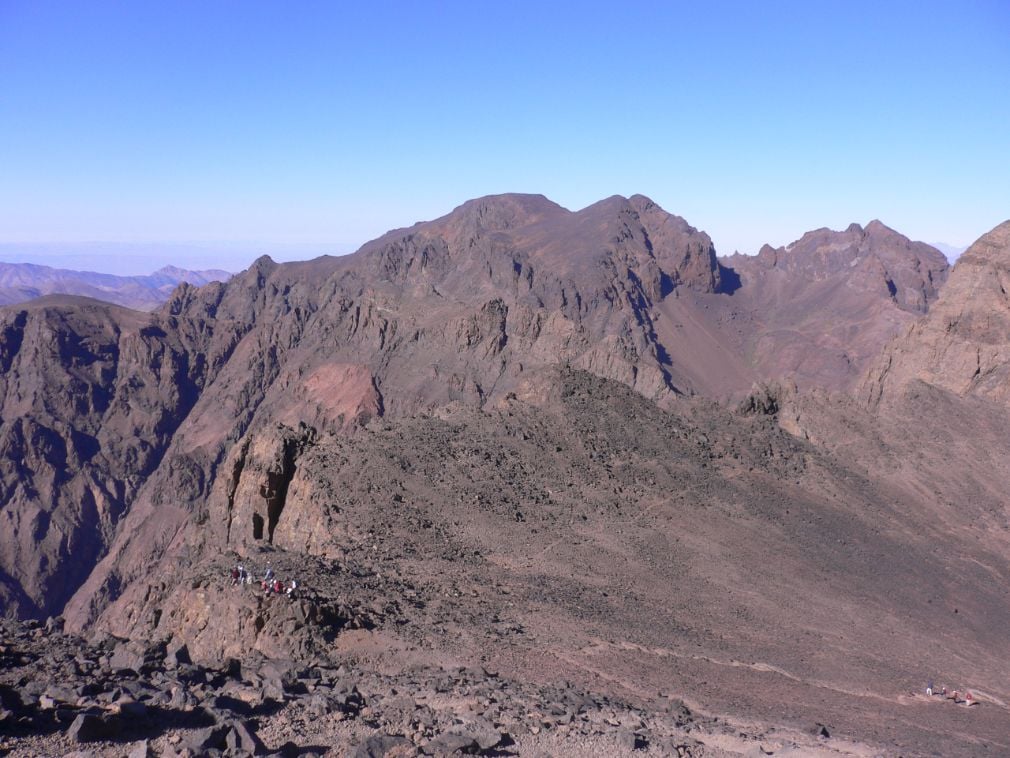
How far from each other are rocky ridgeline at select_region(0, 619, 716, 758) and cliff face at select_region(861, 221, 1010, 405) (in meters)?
36.9

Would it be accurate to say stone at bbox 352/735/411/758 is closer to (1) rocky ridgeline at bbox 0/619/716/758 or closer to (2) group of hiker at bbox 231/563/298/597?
(1) rocky ridgeline at bbox 0/619/716/758

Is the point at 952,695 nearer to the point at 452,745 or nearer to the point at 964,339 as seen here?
the point at 452,745

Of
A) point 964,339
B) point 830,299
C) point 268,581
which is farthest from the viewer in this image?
point 830,299

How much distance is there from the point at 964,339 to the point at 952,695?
35830mm

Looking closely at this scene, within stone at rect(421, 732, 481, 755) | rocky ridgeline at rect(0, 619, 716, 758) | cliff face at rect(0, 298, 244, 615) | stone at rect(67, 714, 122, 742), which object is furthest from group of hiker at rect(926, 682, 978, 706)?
cliff face at rect(0, 298, 244, 615)

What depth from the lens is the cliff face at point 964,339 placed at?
154ft

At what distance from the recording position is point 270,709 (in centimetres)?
1170

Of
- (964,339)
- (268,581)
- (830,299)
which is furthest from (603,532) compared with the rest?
(830,299)

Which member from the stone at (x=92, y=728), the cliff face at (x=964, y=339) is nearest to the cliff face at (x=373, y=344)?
the cliff face at (x=964, y=339)

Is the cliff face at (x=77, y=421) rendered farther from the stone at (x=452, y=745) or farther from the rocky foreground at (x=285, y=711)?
the stone at (x=452, y=745)

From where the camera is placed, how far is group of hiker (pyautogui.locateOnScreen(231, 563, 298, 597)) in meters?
17.7

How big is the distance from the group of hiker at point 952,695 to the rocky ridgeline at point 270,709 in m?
6.97

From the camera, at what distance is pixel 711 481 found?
30.3 metres

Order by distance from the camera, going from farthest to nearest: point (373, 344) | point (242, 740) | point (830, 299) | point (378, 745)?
point (830, 299)
point (373, 344)
point (378, 745)
point (242, 740)
